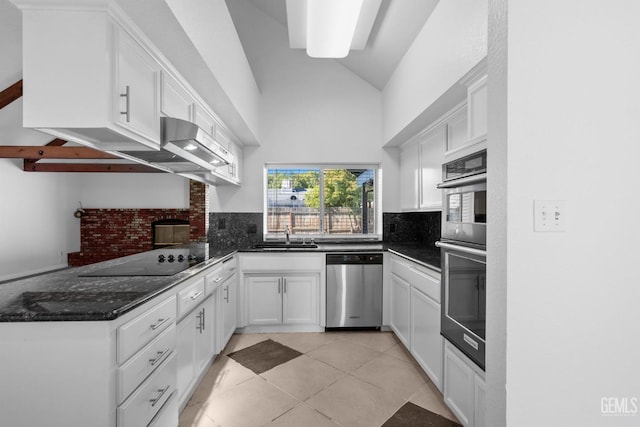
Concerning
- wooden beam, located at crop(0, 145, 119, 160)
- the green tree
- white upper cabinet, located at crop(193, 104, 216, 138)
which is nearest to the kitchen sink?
the green tree

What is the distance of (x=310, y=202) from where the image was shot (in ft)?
13.4

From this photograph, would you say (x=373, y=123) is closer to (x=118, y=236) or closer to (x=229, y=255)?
(x=229, y=255)

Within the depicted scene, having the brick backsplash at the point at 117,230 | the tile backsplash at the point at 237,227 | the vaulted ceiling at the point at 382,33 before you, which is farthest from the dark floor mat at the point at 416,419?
the brick backsplash at the point at 117,230

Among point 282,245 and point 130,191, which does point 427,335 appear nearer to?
point 282,245

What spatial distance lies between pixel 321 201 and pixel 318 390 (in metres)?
2.36

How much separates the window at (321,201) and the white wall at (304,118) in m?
0.18

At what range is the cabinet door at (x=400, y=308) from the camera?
281 centimetres

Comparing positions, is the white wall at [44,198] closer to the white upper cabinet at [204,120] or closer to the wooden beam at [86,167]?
the wooden beam at [86,167]

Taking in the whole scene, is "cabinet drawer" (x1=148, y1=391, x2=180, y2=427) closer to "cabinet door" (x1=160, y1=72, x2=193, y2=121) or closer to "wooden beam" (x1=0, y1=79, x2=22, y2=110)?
"cabinet door" (x1=160, y1=72, x2=193, y2=121)

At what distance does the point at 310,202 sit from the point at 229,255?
150 cm
